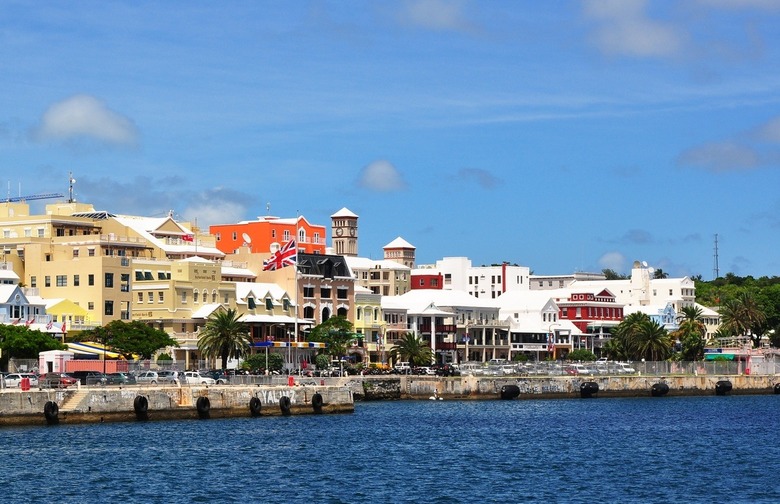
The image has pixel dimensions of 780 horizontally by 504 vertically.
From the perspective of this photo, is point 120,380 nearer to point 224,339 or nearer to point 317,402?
point 317,402

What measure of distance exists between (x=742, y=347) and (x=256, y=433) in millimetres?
93781

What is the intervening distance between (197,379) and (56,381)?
1269 centimetres

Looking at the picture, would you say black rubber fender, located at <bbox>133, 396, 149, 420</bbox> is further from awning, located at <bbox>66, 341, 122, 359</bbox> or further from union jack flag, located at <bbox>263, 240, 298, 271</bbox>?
union jack flag, located at <bbox>263, 240, 298, 271</bbox>

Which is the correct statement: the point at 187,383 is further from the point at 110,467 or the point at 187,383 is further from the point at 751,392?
the point at 751,392

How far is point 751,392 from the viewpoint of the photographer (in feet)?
488

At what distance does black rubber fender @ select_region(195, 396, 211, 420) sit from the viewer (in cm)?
9344

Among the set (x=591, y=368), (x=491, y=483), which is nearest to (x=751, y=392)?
(x=591, y=368)

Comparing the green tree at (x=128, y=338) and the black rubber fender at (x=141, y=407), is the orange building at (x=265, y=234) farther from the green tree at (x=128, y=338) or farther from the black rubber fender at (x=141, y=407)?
the black rubber fender at (x=141, y=407)

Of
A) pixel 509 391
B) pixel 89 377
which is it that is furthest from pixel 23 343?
pixel 509 391

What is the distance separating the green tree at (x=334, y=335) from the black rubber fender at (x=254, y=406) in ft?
162

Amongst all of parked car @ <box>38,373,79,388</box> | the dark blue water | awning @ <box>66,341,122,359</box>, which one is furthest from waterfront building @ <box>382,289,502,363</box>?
parked car @ <box>38,373,79,388</box>

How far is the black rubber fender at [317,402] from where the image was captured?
101m

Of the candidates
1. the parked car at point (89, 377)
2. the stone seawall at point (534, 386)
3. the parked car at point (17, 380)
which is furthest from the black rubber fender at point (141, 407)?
the stone seawall at point (534, 386)

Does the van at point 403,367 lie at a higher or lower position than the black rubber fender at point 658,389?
higher
